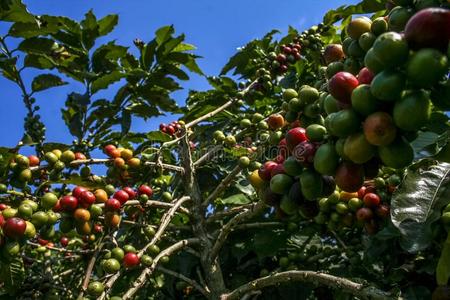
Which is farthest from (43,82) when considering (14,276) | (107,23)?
(14,276)

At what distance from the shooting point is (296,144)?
4.72ft

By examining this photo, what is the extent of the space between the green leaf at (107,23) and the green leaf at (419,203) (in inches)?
120

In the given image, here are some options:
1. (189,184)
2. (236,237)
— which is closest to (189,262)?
(236,237)

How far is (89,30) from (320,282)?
2900 millimetres

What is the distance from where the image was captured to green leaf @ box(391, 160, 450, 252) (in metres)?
1.47

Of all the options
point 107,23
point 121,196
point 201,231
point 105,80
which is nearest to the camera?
point 121,196

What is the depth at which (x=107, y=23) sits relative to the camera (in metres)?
3.89

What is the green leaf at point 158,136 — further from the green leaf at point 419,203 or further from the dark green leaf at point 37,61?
the green leaf at point 419,203

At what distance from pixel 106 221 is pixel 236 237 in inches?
48.5

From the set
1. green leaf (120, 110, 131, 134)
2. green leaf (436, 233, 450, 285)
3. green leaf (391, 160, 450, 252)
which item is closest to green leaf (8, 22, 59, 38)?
green leaf (120, 110, 131, 134)

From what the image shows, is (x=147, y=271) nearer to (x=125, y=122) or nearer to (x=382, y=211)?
(x=382, y=211)

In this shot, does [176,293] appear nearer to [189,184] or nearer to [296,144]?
[189,184]

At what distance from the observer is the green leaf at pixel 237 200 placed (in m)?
3.38

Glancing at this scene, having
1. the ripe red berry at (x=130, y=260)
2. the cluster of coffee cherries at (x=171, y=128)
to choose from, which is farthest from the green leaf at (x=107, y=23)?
the ripe red berry at (x=130, y=260)
